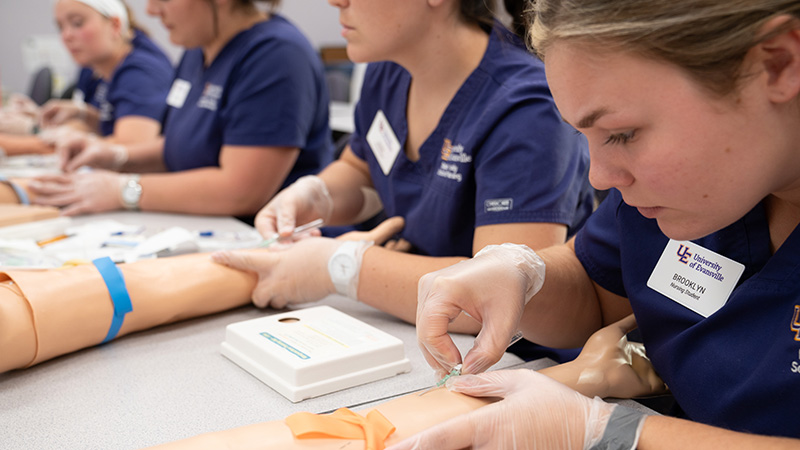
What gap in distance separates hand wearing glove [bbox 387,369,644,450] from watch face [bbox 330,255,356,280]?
514 millimetres

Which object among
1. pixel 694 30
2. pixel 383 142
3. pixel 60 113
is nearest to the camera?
pixel 694 30

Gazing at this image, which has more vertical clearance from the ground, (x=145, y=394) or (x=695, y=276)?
(x=695, y=276)

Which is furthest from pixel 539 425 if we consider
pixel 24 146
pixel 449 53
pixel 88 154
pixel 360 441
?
pixel 24 146

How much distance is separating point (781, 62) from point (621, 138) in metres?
0.16

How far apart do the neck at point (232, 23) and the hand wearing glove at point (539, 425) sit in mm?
1696

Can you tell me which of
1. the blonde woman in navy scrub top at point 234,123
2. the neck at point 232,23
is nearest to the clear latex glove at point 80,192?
the blonde woman in navy scrub top at point 234,123

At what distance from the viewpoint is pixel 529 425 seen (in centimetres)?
73

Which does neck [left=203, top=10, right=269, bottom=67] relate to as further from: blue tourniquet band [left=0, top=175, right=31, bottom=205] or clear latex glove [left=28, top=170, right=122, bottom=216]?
blue tourniquet band [left=0, top=175, right=31, bottom=205]

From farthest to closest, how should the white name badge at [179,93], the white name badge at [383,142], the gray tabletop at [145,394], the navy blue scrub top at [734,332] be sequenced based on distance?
the white name badge at [179,93] → the white name badge at [383,142] → the gray tabletop at [145,394] → the navy blue scrub top at [734,332]

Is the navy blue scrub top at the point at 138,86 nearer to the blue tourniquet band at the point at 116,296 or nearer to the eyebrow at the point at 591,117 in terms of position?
the blue tourniquet band at the point at 116,296

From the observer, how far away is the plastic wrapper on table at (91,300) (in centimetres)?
98

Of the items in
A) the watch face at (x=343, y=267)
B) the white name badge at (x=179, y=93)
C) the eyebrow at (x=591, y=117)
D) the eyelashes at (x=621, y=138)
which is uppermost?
the eyebrow at (x=591, y=117)

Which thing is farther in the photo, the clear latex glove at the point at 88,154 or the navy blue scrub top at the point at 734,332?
the clear latex glove at the point at 88,154

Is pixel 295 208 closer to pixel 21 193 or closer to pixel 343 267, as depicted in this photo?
pixel 343 267
